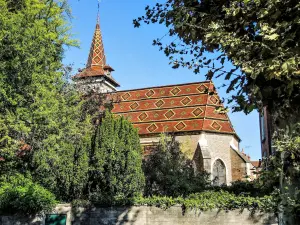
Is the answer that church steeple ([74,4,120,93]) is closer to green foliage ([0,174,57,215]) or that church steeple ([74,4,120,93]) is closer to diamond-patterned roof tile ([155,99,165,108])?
diamond-patterned roof tile ([155,99,165,108])

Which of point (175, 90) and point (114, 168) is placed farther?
point (175, 90)

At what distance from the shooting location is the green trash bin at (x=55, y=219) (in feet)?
39.6

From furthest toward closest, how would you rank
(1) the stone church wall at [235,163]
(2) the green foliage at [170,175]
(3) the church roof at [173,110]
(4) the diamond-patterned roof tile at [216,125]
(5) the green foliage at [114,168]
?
(3) the church roof at [173,110]
(4) the diamond-patterned roof tile at [216,125]
(1) the stone church wall at [235,163]
(2) the green foliage at [170,175]
(5) the green foliage at [114,168]

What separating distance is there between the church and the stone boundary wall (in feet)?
41.9

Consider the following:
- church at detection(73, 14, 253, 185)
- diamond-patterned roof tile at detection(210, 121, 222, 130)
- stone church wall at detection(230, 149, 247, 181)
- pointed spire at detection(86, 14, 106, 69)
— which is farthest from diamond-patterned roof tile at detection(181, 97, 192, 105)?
pointed spire at detection(86, 14, 106, 69)

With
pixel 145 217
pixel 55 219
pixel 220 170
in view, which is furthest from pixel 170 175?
pixel 220 170

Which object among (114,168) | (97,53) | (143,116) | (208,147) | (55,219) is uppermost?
(97,53)

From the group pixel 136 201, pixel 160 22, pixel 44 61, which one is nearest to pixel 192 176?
pixel 136 201

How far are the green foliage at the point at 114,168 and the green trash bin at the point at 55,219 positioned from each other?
1.19 m

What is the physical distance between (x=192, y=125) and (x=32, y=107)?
16.4 m

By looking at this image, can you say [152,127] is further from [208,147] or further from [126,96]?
[126,96]

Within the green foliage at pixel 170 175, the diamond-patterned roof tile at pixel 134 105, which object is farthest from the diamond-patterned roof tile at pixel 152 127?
the green foliage at pixel 170 175

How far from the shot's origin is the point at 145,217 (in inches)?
476

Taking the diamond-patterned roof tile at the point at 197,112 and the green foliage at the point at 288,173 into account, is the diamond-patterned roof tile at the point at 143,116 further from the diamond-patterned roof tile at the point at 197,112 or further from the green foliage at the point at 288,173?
the green foliage at the point at 288,173
